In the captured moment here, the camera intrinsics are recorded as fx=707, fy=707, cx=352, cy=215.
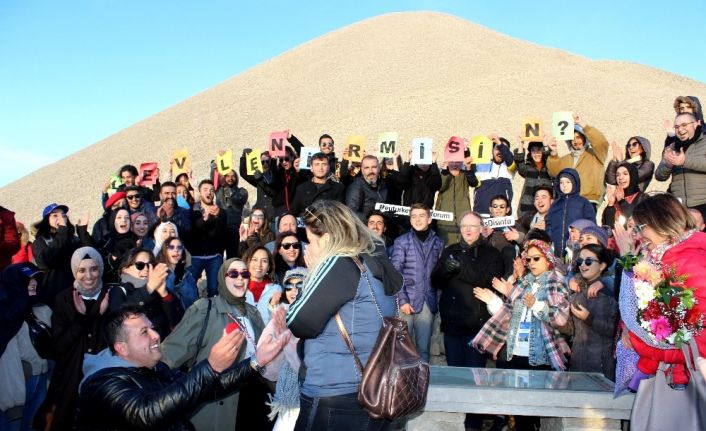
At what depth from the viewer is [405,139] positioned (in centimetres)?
3834

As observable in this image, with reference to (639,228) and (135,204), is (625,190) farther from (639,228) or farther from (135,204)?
(135,204)

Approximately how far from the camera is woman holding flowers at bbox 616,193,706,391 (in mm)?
4020

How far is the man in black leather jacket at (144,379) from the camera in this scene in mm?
3385

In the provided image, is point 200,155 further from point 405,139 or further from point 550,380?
point 550,380

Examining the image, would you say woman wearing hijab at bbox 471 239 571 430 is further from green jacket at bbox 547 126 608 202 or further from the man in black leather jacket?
green jacket at bbox 547 126 608 202

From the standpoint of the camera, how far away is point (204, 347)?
17.0 feet

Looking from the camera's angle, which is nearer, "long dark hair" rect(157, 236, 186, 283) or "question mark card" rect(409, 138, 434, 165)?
"long dark hair" rect(157, 236, 186, 283)

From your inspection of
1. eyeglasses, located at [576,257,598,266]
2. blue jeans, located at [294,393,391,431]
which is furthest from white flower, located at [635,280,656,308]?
eyeglasses, located at [576,257,598,266]

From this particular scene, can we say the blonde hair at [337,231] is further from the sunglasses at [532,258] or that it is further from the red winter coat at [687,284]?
the sunglasses at [532,258]

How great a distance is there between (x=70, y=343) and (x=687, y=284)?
4.64 m

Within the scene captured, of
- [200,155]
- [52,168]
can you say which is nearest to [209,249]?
[200,155]

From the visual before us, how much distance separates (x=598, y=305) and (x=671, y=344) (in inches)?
65.8

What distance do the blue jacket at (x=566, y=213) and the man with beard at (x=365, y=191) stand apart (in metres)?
2.51

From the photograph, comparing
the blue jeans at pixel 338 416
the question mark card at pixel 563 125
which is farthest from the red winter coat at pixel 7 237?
the question mark card at pixel 563 125
